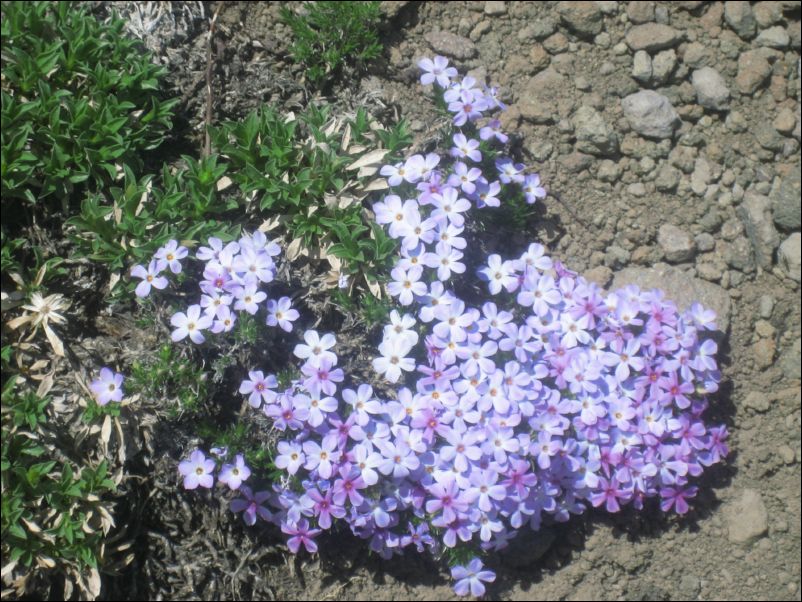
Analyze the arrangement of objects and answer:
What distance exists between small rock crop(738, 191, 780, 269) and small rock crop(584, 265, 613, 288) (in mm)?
949

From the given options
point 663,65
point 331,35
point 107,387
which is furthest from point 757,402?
point 107,387

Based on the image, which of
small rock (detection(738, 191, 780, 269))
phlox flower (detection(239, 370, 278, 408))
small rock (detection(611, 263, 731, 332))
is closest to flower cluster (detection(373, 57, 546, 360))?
phlox flower (detection(239, 370, 278, 408))

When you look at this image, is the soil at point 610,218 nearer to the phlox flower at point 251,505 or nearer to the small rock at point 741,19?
the small rock at point 741,19

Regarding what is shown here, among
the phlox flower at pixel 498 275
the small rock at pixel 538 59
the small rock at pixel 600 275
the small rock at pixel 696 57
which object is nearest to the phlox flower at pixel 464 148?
the phlox flower at pixel 498 275

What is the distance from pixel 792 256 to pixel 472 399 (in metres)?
2.36

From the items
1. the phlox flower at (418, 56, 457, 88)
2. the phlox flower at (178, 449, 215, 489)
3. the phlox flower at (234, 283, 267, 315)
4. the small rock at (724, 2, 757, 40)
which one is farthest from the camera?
the small rock at (724, 2, 757, 40)

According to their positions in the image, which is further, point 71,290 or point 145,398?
point 71,290

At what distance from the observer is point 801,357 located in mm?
4996

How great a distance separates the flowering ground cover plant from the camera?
13.5 feet

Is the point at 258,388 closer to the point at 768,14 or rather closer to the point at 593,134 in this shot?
the point at 593,134

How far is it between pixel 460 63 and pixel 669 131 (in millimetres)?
1382

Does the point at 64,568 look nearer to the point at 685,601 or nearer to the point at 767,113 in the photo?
the point at 685,601

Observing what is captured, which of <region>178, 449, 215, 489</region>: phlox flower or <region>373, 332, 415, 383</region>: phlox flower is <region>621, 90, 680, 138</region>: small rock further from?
<region>178, 449, 215, 489</region>: phlox flower

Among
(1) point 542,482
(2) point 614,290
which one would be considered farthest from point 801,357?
(1) point 542,482
